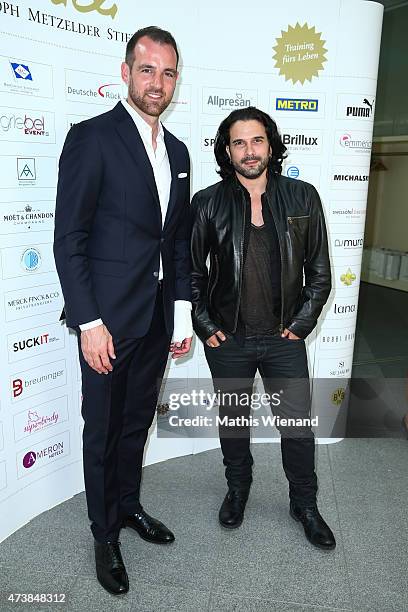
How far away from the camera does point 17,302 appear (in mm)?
2270

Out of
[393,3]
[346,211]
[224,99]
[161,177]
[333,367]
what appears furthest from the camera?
[393,3]

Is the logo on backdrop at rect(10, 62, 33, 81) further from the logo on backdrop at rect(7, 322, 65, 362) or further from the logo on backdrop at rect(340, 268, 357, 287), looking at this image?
the logo on backdrop at rect(340, 268, 357, 287)

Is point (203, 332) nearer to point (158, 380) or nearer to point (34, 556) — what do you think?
point (158, 380)

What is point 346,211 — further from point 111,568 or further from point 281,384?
point 111,568

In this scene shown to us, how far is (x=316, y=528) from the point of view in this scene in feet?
7.66

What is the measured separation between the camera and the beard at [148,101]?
1.85 m

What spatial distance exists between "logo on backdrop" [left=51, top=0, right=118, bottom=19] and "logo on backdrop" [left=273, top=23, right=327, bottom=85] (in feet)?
2.76

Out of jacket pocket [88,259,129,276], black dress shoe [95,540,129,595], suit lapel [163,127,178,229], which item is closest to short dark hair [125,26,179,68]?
Result: suit lapel [163,127,178,229]

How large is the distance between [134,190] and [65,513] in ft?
5.32

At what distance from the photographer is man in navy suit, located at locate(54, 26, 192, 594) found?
1.82m

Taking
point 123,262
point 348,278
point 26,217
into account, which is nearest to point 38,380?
point 26,217

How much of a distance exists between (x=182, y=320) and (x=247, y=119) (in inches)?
33.4

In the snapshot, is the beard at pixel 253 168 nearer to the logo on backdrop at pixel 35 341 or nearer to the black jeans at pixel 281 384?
the black jeans at pixel 281 384

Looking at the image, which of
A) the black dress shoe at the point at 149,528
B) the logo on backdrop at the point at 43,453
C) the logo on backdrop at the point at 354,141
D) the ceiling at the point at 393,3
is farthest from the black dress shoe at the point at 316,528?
the ceiling at the point at 393,3
